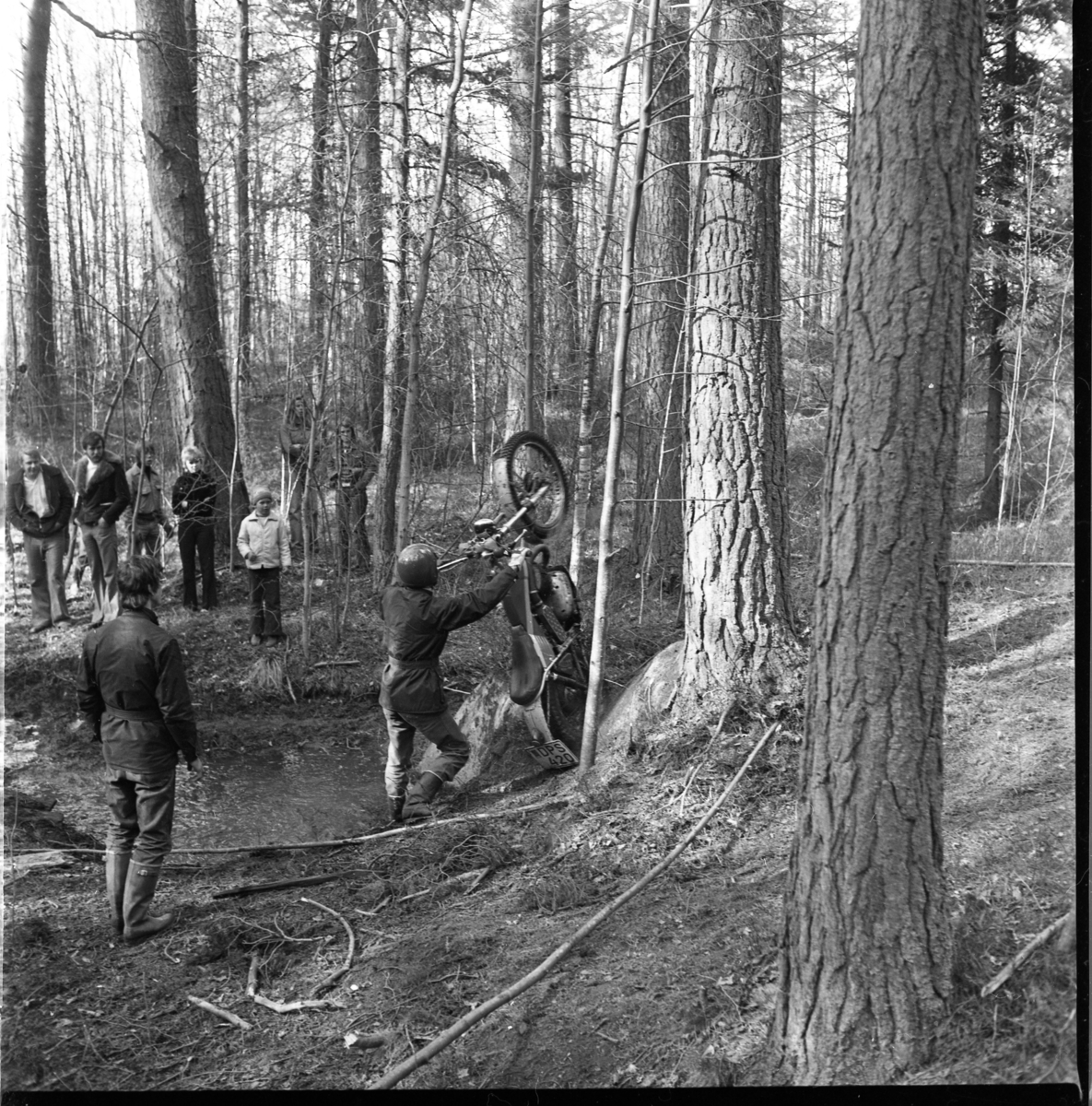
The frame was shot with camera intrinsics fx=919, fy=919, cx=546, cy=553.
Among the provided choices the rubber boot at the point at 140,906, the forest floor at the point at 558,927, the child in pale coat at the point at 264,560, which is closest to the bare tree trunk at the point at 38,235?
the child in pale coat at the point at 264,560

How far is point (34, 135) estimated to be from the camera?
8.70 m

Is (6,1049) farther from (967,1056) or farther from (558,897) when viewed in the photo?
(967,1056)

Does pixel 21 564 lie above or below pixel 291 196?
below

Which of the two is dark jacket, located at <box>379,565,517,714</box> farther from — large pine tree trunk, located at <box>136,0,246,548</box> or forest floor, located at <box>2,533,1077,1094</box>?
large pine tree trunk, located at <box>136,0,246,548</box>

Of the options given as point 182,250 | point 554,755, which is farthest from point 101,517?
point 554,755

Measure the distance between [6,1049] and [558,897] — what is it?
209 centimetres

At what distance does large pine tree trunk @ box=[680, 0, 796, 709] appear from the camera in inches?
193

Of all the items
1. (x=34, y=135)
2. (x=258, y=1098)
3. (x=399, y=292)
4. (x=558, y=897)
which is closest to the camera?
(x=258, y=1098)

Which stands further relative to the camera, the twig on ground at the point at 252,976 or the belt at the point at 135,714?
the belt at the point at 135,714

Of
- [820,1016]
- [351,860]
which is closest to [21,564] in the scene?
[351,860]

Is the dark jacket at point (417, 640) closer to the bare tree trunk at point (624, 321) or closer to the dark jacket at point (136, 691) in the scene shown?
the bare tree trunk at point (624, 321)

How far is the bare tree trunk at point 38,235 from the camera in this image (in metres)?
7.25

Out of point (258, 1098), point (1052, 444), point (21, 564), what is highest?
point (1052, 444)

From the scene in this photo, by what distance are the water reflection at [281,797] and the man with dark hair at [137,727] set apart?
1.06 m
